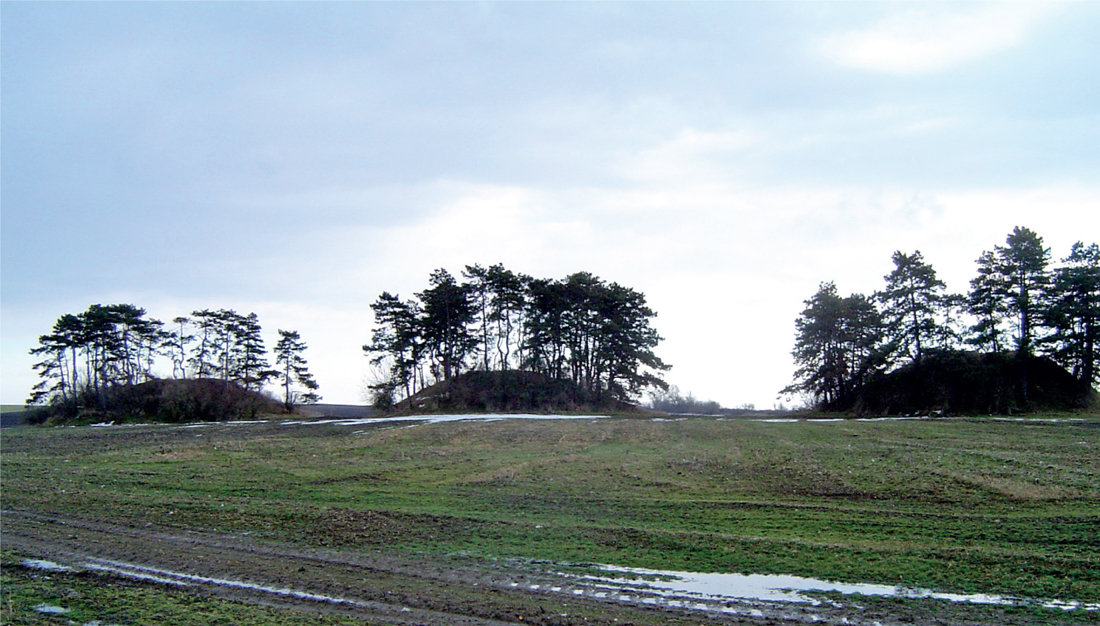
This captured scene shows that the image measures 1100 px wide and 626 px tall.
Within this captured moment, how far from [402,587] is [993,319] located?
44604 mm

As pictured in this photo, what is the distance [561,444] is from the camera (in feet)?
89.5

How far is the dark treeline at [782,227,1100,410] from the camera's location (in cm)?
3884

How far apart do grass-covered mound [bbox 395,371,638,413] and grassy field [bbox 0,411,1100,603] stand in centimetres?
2323

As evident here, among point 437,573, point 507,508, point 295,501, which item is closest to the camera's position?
point 437,573

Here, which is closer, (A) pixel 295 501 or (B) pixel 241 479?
(A) pixel 295 501

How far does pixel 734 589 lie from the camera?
948 cm

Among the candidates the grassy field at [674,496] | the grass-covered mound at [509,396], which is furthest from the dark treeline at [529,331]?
the grassy field at [674,496]

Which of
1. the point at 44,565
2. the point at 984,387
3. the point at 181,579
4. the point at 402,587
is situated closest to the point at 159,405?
the point at 44,565

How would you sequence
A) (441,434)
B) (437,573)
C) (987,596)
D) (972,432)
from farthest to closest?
(441,434)
(972,432)
(437,573)
(987,596)

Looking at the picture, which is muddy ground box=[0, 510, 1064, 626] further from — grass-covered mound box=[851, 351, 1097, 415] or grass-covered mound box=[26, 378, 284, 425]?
grass-covered mound box=[26, 378, 284, 425]

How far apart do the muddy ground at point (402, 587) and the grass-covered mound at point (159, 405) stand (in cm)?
4453

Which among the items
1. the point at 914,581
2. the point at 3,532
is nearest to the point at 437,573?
the point at 914,581

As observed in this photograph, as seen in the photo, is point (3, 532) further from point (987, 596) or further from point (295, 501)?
point (987, 596)

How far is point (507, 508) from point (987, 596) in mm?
9607
